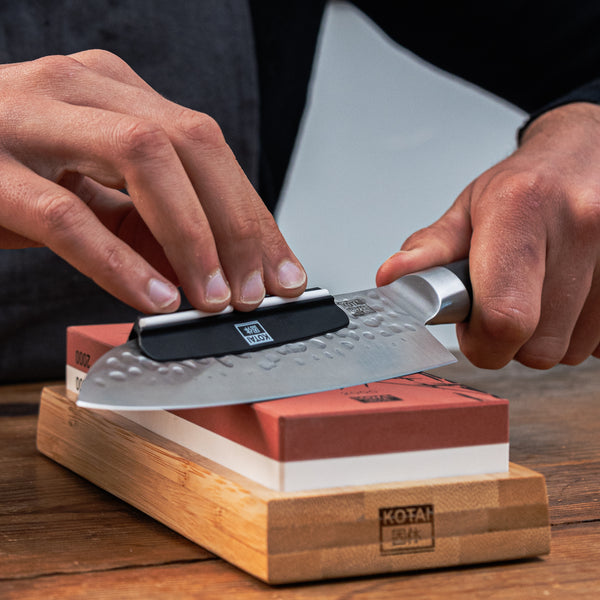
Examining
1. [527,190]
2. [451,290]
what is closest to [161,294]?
[451,290]

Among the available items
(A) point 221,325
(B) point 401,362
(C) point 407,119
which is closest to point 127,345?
(A) point 221,325

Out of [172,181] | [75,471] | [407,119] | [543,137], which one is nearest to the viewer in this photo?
[172,181]

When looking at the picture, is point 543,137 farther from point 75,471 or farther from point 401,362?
point 75,471

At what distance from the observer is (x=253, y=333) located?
20.1 inches

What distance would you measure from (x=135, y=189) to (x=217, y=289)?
0.09 m

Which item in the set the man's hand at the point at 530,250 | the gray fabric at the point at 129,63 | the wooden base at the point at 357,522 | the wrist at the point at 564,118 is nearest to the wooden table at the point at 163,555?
the wooden base at the point at 357,522

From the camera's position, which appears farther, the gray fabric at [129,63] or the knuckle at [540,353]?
the gray fabric at [129,63]

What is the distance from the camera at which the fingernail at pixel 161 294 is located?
509mm

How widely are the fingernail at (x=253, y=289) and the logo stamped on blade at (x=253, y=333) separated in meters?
0.02

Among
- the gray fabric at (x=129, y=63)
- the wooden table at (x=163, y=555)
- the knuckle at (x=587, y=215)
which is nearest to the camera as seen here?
the wooden table at (x=163, y=555)

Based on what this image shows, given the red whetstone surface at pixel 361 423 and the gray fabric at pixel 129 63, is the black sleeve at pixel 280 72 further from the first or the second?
the red whetstone surface at pixel 361 423

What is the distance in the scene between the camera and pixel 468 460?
445 mm

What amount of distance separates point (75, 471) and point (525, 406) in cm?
52

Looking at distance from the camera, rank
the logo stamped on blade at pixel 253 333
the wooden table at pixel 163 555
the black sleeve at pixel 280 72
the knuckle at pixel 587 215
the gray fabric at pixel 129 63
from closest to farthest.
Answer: the wooden table at pixel 163 555 < the logo stamped on blade at pixel 253 333 < the knuckle at pixel 587 215 < the gray fabric at pixel 129 63 < the black sleeve at pixel 280 72
